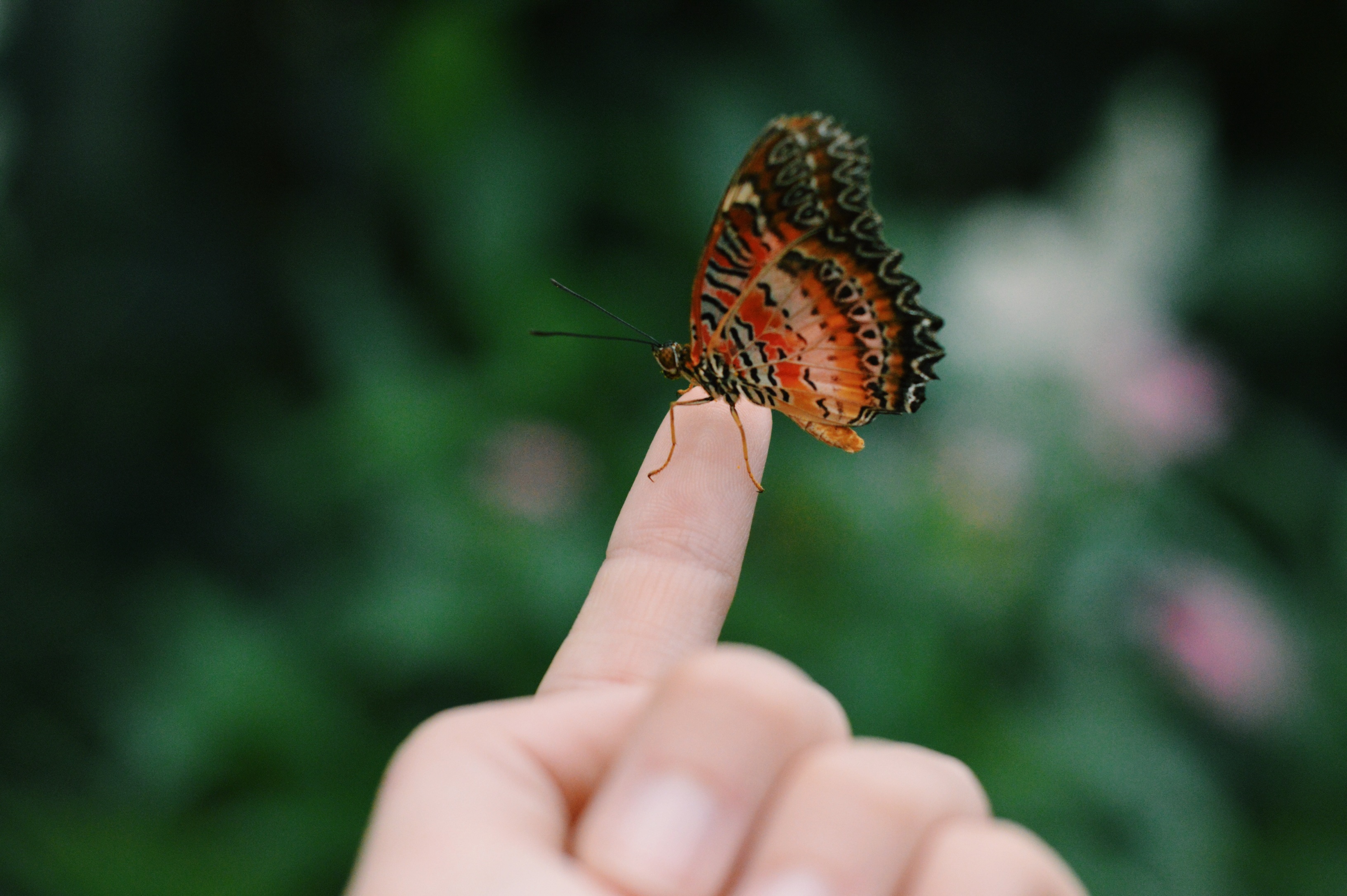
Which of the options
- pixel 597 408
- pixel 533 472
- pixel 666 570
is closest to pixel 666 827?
pixel 666 570

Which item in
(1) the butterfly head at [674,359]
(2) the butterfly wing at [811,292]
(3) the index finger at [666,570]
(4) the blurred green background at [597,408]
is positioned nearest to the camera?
(3) the index finger at [666,570]

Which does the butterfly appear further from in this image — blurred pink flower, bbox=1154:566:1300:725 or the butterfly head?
blurred pink flower, bbox=1154:566:1300:725

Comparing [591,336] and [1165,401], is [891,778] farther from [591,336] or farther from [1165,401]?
[1165,401]

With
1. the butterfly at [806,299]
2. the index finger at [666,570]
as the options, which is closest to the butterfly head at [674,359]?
the butterfly at [806,299]

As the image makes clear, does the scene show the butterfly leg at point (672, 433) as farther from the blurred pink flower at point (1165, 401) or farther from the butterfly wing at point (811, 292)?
the blurred pink flower at point (1165, 401)

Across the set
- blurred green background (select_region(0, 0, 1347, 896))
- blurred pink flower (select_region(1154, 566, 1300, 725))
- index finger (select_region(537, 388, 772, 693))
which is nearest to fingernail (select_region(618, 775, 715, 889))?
index finger (select_region(537, 388, 772, 693))

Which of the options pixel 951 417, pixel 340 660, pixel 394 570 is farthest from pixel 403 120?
pixel 951 417
